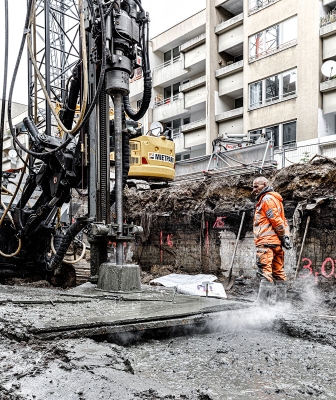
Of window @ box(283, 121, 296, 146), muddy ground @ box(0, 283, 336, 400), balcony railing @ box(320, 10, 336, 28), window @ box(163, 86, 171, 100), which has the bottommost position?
muddy ground @ box(0, 283, 336, 400)

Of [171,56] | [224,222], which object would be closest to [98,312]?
[224,222]

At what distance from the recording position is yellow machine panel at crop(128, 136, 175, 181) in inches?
480

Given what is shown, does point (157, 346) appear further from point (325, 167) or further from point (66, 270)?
point (325, 167)

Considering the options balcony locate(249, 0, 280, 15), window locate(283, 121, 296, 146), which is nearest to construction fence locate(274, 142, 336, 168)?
window locate(283, 121, 296, 146)

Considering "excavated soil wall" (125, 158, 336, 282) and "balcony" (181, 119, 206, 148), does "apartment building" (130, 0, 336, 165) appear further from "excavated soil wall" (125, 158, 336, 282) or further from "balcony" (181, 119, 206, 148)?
"excavated soil wall" (125, 158, 336, 282)

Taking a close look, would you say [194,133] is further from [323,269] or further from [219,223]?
[323,269]

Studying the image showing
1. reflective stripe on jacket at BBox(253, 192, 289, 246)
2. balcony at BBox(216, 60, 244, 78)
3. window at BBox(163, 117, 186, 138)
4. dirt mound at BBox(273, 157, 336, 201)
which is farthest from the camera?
window at BBox(163, 117, 186, 138)

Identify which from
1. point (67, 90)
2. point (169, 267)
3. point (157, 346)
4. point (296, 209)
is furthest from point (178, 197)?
point (157, 346)

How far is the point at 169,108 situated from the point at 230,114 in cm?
706

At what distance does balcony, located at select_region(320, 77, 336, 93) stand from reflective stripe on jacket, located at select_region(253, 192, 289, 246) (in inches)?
580

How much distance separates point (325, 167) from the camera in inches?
348

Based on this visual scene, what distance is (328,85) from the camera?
18188mm

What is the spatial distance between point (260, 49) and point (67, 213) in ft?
54.6

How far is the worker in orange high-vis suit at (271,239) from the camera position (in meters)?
5.15
